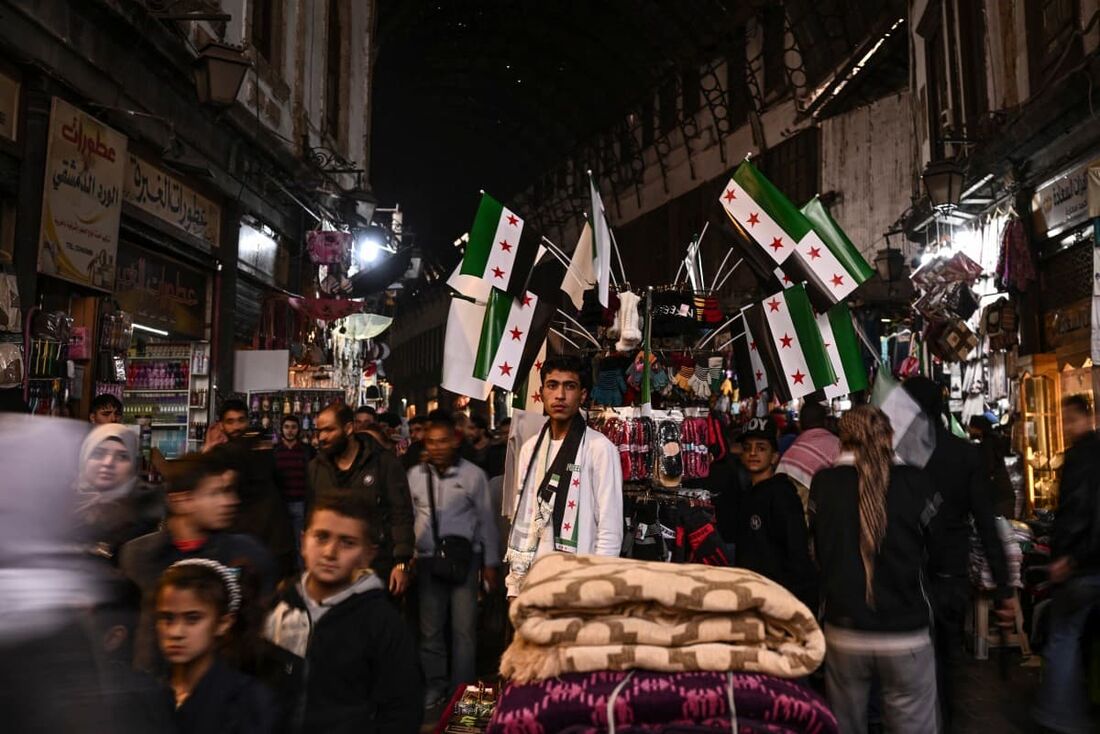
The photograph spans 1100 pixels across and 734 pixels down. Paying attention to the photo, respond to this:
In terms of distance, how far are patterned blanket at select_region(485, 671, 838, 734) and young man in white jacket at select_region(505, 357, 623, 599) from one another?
250 centimetres

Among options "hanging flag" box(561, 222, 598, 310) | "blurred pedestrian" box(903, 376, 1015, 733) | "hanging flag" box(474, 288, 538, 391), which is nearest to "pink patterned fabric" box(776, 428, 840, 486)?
"blurred pedestrian" box(903, 376, 1015, 733)

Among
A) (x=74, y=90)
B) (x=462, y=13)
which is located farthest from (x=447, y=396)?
(x=74, y=90)

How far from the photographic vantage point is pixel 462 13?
25594 millimetres

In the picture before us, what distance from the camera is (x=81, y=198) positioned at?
8945 millimetres

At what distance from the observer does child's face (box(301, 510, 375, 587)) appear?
9.66ft

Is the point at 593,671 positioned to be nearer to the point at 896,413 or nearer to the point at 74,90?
the point at 896,413

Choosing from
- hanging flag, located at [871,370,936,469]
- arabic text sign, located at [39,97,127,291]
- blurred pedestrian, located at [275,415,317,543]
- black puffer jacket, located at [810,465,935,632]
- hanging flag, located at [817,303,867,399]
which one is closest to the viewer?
black puffer jacket, located at [810,465,935,632]

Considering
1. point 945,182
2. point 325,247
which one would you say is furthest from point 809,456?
point 325,247

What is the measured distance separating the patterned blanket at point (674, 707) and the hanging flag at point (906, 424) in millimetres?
3262

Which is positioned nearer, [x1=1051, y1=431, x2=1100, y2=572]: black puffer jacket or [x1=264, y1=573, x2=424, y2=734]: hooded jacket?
[x1=264, y1=573, x2=424, y2=734]: hooded jacket

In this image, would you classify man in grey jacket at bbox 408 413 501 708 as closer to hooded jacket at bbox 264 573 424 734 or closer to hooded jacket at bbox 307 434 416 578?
hooded jacket at bbox 307 434 416 578

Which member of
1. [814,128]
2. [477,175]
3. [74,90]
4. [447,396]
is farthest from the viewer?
[477,175]

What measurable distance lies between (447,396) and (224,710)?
2955 cm

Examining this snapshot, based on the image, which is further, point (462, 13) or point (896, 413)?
point (462, 13)
